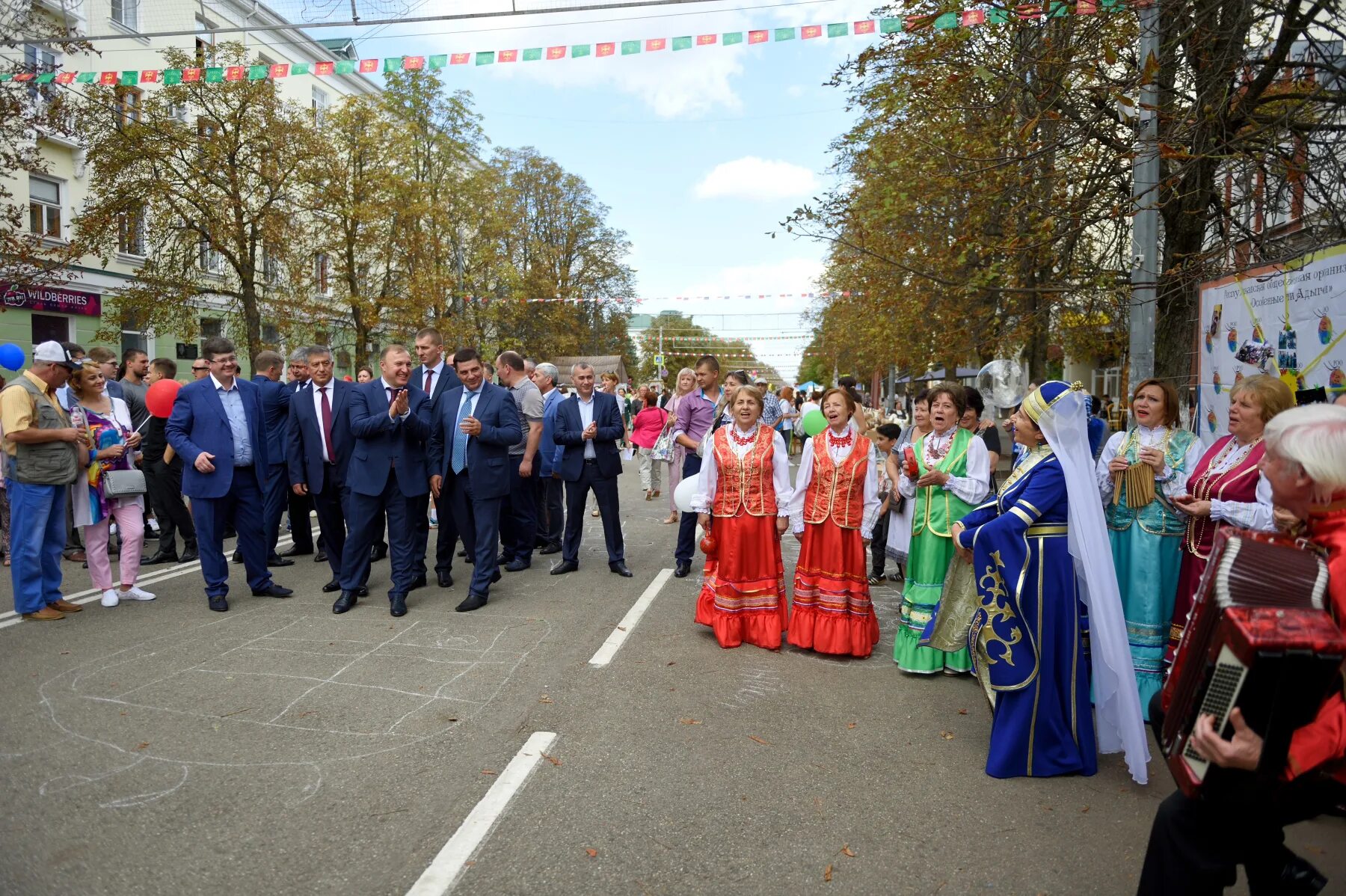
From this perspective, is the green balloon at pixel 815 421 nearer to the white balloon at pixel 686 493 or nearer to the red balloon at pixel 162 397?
the white balloon at pixel 686 493

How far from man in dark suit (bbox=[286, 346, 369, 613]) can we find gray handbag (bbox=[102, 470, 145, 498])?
1.34 metres

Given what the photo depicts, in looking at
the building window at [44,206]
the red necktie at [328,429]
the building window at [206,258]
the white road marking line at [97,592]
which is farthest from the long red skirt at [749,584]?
the building window at [44,206]

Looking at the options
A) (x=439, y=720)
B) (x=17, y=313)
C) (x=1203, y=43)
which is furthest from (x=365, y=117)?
(x=439, y=720)

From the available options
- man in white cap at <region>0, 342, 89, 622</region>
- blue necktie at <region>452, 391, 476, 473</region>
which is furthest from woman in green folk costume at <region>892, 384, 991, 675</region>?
man in white cap at <region>0, 342, 89, 622</region>

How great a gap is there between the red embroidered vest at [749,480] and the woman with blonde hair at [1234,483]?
2.53m

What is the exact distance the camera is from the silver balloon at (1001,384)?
34.1 feet

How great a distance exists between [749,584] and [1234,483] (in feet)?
9.83

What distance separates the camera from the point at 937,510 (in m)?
5.89

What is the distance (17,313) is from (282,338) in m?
6.61

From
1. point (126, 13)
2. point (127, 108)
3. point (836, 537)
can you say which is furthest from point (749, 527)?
point (126, 13)

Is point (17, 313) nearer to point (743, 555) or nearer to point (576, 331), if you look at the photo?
point (743, 555)

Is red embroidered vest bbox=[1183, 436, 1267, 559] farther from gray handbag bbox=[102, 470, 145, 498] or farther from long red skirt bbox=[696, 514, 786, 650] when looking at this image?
gray handbag bbox=[102, 470, 145, 498]

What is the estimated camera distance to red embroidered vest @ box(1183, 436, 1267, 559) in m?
4.58

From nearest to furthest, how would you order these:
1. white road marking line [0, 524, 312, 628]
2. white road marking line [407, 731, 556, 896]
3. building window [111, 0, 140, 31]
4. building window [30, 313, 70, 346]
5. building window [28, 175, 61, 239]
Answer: white road marking line [407, 731, 556, 896], white road marking line [0, 524, 312, 628], building window [30, 313, 70, 346], building window [28, 175, 61, 239], building window [111, 0, 140, 31]
